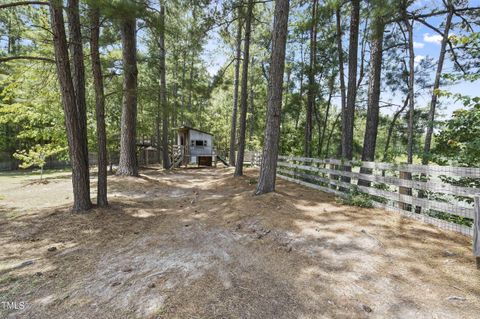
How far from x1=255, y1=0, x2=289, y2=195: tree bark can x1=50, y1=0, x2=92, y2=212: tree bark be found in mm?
4015

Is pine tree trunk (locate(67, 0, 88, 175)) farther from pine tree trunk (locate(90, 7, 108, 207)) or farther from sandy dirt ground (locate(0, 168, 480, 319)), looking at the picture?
sandy dirt ground (locate(0, 168, 480, 319))

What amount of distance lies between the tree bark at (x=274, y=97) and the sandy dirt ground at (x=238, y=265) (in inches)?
36.1

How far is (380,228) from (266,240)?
6.32 ft

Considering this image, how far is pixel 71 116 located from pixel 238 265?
446cm

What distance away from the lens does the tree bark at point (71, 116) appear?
449 centimetres

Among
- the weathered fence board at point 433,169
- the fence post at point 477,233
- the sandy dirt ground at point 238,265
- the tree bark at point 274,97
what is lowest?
the sandy dirt ground at point 238,265

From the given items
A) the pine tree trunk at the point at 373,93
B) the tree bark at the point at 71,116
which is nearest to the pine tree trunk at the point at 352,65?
the pine tree trunk at the point at 373,93

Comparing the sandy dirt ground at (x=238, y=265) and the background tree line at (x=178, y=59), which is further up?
the background tree line at (x=178, y=59)

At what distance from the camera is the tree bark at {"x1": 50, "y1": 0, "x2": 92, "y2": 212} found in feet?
14.7

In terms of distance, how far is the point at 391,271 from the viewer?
272cm

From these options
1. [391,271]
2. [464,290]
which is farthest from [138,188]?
[464,290]

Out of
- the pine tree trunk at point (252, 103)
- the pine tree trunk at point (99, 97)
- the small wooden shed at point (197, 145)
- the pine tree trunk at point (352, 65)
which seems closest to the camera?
the pine tree trunk at point (99, 97)

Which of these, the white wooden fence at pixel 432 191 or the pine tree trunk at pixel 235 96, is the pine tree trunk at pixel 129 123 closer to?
the pine tree trunk at pixel 235 96

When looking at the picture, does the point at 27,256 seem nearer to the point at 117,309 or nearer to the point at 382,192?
the point at 117,309
